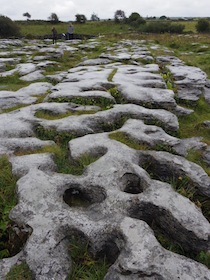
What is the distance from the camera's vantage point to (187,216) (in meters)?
4.92

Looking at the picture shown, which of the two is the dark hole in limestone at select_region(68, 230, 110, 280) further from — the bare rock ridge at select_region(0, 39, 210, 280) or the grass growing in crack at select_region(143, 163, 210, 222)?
the grass growing in crack at select_region(143, 163, 210, 222)

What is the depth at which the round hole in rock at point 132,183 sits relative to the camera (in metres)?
5.89

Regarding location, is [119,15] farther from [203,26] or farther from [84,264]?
[84,264]

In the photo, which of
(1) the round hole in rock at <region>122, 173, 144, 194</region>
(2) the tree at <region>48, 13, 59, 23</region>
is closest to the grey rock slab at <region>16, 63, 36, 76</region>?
(1) the round hole in rock at <region>122, 173, 144, 194</region>

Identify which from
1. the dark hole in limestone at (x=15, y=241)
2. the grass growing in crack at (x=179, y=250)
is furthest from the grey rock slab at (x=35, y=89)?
the grass growing in crack at (x=179, y=250)

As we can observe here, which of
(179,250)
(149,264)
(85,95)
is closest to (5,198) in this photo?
(149,264)

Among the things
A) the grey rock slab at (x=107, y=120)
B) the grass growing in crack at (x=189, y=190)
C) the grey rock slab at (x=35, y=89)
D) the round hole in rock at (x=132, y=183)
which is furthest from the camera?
the grey rock slab at (x=35, y=89)

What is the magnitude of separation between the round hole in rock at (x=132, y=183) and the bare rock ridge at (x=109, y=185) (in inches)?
0.8

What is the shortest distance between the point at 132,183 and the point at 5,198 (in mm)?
2461

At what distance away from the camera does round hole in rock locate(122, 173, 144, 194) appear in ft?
19.3

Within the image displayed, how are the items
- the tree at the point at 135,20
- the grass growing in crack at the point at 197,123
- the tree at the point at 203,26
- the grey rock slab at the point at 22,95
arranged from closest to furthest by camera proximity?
the grass growing in crack at the point at 197,123, the grey rock slab at the point at 22,95, the tree at the point at 203,26, the tree at the point at 135,20

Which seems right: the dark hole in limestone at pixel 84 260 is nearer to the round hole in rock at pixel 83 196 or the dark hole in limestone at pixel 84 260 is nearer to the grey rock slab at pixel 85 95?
the round hole in rock at pixel 83 196

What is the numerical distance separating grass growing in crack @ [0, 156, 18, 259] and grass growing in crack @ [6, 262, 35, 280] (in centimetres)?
56

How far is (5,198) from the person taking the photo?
5551 millimetres
